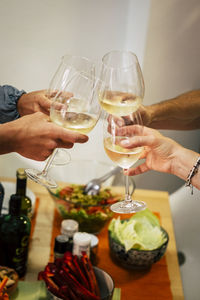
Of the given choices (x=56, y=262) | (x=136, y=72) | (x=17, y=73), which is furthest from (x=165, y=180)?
(x=136, y=72)

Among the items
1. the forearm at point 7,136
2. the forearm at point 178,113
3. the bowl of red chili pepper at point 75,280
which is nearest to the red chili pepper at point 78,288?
the bowl of red chili pepper at point 75,280

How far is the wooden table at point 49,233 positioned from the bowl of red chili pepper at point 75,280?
20 cm

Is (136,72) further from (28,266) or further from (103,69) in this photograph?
(28,266)

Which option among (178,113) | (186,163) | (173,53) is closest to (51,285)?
(186,163)

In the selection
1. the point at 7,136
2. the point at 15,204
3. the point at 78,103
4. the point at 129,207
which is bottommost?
the point at 15,204

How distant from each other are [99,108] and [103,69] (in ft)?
0.29

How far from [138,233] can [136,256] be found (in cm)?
10

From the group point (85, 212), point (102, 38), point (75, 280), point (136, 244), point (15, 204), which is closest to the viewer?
point (75, 280)

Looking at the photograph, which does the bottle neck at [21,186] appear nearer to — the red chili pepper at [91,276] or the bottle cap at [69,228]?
the bottle cap at [69,228]

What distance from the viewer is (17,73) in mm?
1672

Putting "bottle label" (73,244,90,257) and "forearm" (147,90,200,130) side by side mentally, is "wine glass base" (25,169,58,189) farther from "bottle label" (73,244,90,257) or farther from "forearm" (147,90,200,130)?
"forearm" (147,90,200,130)

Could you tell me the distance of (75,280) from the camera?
1.07 m

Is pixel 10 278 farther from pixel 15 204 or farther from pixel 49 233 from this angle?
pixel 49 233

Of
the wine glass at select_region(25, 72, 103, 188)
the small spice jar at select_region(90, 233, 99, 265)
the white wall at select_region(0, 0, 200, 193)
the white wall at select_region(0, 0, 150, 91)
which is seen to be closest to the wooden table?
the small spice jar at select_region(90, 233, 99, 265)
